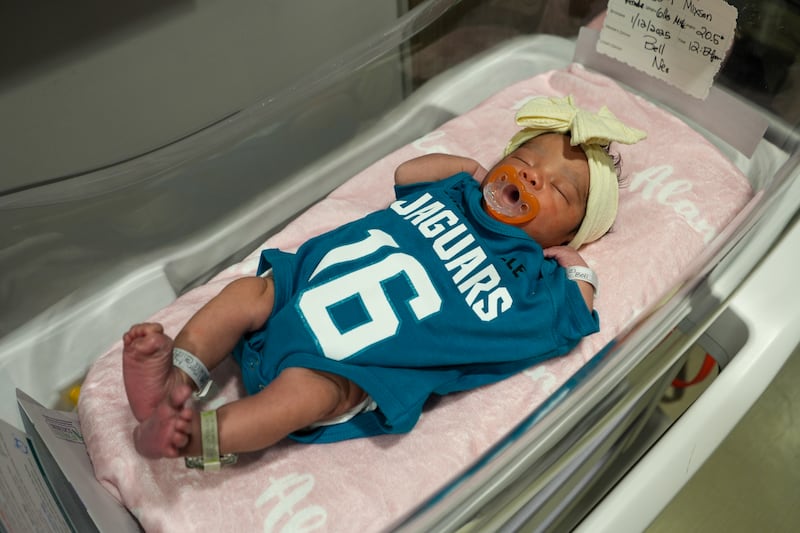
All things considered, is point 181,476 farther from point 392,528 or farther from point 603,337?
point 603,337

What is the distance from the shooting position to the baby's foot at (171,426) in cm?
69

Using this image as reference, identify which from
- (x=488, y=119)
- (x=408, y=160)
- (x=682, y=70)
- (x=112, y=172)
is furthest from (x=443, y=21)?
(x=112, y=172)

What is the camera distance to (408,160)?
1.20 metres

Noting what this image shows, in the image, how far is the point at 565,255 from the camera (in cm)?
102

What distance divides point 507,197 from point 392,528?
566 millimetres

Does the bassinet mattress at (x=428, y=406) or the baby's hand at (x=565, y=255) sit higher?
the baby's hand at (x=565, y=255)

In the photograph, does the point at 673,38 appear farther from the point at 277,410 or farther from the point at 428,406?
the point at 277,410

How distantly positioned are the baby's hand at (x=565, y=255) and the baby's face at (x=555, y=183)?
0.06 ft

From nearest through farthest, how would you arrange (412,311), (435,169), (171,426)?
1. (171,426)
2. (412,311)
3. (435,169)

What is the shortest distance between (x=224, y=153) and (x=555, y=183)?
555 millimetres

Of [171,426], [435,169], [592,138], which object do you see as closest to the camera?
[171,426]

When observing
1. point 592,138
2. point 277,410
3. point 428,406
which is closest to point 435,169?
point 592,138

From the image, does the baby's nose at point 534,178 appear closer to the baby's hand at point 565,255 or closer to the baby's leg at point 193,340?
the baby's hand at point 565,255

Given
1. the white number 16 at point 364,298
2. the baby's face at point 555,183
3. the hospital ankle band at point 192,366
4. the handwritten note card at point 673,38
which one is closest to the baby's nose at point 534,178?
the baby's face at point 555,183
